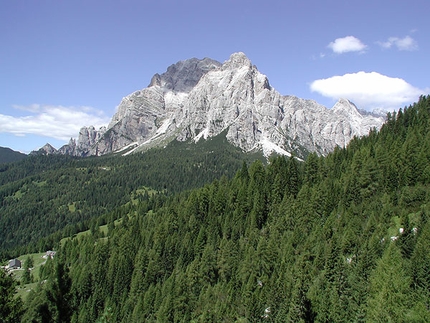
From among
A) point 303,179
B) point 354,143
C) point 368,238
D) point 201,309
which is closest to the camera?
point 368,238

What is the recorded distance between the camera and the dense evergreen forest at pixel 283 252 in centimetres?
5147

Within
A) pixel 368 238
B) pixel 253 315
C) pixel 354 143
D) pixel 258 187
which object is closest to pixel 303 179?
pixel 258 187

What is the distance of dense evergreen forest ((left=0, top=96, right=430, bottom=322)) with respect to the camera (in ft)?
169

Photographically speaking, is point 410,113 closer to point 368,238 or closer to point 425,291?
point 368,238

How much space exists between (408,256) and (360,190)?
1314 inches

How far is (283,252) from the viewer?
80062 mm

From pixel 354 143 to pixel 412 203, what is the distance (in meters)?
56.8

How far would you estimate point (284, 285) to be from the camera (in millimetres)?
68625

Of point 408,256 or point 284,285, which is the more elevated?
point 408,256

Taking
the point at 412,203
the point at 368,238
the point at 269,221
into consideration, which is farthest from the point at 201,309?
the point at 412,203

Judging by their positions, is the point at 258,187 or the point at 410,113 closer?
the point at 258,187

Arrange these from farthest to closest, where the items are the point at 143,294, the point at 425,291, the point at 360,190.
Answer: the point at 143,294
the point at 360,190
the point at 425,291

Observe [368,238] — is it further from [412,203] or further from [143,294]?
[143,294]

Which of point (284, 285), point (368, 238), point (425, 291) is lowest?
point (284, 285)
